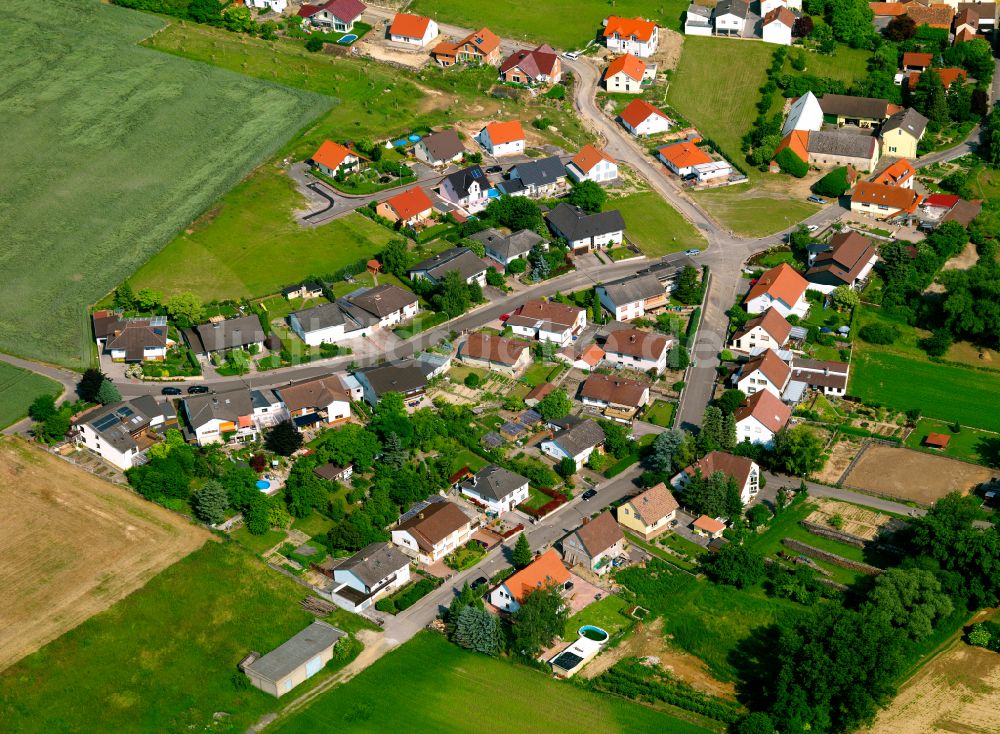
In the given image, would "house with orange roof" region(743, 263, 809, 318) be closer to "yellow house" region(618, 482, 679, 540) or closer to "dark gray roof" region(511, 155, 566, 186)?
"dark gray roof" region(511, 155, 566, 186)

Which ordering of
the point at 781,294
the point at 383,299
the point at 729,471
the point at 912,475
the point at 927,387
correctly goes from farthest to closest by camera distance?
the point at 781,294
the point at 383,299
the point at 927,387
the point at 912,475
the point at 729,471

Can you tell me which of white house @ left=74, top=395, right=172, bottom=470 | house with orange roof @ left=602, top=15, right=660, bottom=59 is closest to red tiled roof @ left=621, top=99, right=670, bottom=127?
house with orange roof @ left=602, top=15, right=660, bottom=59

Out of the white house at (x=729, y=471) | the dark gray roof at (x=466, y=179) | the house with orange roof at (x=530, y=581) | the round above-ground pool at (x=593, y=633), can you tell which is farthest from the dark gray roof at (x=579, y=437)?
the dark gray roof at (x=466, y=179)

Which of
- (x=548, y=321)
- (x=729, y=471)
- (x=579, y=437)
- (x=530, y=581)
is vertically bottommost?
(x=530, y=581)

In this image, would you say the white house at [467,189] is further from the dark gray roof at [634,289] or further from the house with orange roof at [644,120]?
the house with orange roof at [644,120]

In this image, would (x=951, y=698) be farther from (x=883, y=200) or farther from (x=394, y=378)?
(x=883, y=200)

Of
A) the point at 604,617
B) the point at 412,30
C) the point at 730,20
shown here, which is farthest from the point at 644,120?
the point at 604,617
